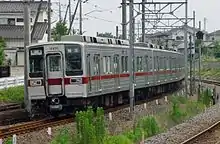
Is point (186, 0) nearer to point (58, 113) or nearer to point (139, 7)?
point (139, 7)

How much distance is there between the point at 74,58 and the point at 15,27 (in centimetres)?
3359

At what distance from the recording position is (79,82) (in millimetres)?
A: 17984

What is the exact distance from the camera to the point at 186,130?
1695 cm

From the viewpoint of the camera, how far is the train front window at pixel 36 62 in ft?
60.3

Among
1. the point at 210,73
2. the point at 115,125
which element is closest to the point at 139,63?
the point at 115,125

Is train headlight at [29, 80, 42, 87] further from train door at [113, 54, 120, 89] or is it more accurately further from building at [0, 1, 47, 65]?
building at [0, 1, 47, 65]

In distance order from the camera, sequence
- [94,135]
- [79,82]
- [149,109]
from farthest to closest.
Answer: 1. [149,109]
2. [79,82]
3. [94,135]

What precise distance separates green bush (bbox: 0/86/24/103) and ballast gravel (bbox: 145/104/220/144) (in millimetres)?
8891

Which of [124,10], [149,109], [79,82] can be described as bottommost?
[149,109]

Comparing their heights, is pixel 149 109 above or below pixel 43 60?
below

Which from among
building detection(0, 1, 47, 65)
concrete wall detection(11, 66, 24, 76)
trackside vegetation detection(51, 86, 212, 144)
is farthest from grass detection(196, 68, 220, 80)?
Result: trackside vegetation detection(51, 86, 212, 144)

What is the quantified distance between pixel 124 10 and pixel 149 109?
453 cm

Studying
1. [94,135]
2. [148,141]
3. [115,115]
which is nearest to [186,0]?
[115,115]

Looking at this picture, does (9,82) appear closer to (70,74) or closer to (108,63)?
(108,63)
